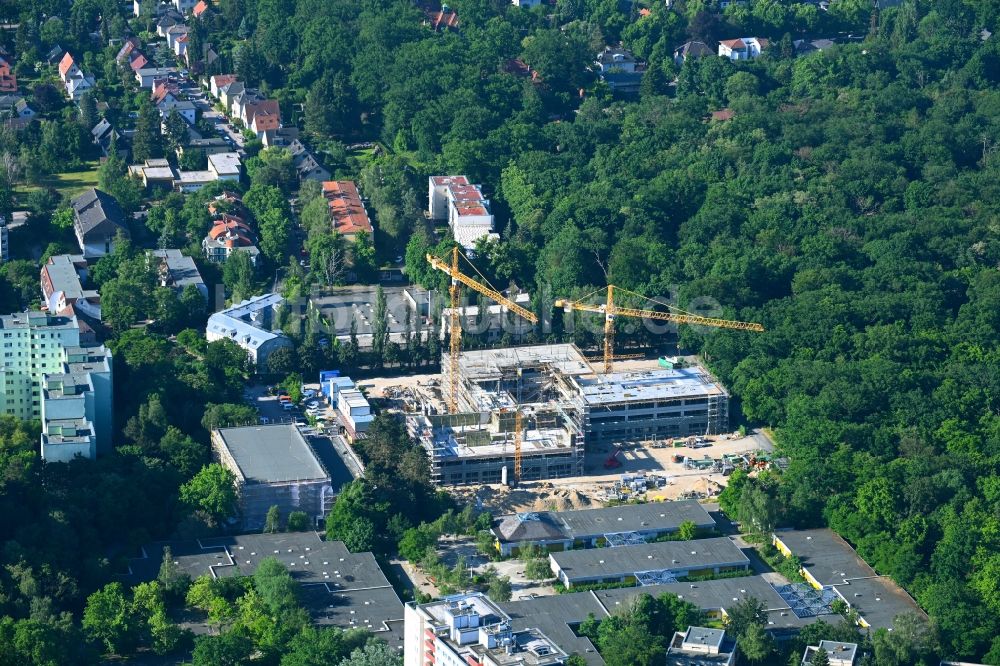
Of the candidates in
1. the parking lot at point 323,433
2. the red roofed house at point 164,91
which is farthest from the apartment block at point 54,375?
the red roofed house at point 164,91

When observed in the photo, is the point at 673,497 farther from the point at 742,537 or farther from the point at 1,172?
the point at 1,172

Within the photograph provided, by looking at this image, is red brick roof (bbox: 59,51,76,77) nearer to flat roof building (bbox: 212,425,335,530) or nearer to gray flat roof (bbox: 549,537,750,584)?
flat roof building (bbox: 212,425,335,530)

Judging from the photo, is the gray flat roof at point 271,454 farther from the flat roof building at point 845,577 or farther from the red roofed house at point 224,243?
the red roofed house at point 224,243

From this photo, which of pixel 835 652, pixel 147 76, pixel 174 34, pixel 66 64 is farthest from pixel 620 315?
pixel 174 34

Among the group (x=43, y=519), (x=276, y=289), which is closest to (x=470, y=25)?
(x=276, y=289)

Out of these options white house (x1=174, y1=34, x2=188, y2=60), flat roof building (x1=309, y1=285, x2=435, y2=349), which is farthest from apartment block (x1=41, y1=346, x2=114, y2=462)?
white house (x1=174, y1=34, x2=188, y2=60)

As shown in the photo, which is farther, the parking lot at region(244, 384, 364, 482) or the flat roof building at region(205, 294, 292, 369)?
the flat roof building at region(205, 294, 292, 369)
